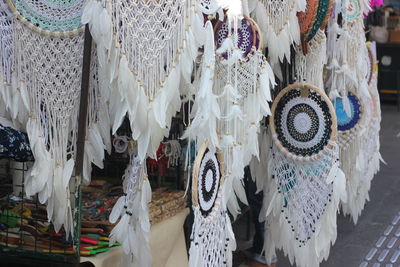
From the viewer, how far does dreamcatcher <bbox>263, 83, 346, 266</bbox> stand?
422 cm

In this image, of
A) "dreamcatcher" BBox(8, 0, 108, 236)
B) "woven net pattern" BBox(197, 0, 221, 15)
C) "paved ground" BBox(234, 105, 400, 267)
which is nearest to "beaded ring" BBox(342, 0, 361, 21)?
"paved ground" BBox(234, 105, 400, 267)

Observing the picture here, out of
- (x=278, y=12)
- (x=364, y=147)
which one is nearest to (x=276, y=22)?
(x=278, y=12)

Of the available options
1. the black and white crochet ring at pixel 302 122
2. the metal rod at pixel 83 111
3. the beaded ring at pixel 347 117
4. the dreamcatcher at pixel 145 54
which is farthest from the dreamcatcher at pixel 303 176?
the metal rod at pixel 83 111

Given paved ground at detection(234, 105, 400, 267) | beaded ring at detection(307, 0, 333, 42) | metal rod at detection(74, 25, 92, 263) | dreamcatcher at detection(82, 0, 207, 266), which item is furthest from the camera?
paved ground at detection(234, 105, 400, 267)

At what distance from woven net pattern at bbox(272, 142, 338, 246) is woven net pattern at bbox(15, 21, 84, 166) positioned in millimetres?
1554

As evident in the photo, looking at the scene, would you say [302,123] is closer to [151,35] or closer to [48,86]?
[151,35]

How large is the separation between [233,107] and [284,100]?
108cm

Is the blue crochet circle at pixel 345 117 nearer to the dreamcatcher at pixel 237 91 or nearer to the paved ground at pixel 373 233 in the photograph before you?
the paved ground at pixel 373 233

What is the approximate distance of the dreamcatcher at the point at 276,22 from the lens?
3889mm

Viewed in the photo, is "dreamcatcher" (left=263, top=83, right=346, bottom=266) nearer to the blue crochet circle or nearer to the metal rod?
the blue crochet circle

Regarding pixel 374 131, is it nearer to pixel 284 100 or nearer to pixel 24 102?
pixel 284 100

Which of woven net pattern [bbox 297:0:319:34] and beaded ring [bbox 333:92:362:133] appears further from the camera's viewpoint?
beaded ring [bbox 333:92:362:133]

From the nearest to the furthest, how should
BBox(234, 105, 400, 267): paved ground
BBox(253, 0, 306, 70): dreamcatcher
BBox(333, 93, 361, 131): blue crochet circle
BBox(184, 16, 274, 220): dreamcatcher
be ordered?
BBox(184, 16, 274, 220): dreamcatcher → BBox(253, 0, 306, 70): dreamcatcher → BBox(234, 105, 400, 267): paved ground → BBox(333, 93, 361, 131): blue crochet circle

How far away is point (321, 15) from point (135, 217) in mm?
1749
